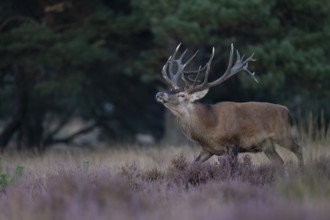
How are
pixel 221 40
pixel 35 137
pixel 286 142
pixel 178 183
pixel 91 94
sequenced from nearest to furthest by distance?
1. pixel 178 183
2. pixel 286 142
3. pixel 221 40
4. pixel 91 94
5. pixel 35 137

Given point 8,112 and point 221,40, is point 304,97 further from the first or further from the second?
point 8,112

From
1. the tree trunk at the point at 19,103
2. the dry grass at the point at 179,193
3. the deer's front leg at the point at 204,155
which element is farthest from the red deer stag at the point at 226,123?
the tree trunk at the point at 19,103

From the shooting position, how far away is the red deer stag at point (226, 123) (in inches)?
415

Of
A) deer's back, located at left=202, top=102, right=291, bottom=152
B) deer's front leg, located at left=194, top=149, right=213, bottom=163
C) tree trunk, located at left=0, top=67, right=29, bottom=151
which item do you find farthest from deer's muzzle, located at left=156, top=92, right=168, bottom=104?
tree trunk, located at left=0, top=67, right=29, bottom=151

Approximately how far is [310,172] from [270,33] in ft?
27.6

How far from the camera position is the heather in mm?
6569

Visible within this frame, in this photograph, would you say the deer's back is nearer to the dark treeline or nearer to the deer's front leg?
the deer's front leg

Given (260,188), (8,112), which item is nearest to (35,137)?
(8,112)

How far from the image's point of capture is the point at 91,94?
22453 mm

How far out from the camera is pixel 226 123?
10586 mm

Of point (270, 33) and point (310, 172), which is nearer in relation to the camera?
point (310, 172)

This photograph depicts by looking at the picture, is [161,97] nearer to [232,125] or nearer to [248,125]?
[232,125]

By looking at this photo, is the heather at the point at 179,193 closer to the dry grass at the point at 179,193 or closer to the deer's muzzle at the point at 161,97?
the dry grass at the point at 179,193

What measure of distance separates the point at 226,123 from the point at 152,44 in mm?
9811
